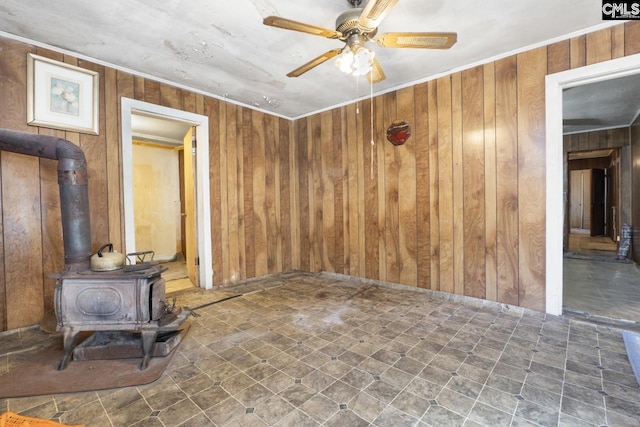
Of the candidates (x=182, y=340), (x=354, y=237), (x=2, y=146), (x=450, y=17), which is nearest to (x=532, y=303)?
(x=354, y=237)

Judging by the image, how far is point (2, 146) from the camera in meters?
1.91

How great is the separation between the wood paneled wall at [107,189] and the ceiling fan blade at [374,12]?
260 cm

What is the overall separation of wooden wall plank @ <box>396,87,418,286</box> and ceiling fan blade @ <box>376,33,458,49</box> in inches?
63.4

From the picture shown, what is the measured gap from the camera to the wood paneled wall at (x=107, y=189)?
2330 mm

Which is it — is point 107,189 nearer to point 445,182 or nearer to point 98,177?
point 98,177

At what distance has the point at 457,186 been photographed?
3053mm

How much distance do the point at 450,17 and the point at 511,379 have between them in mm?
2592

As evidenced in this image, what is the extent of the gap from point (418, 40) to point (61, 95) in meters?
3.10

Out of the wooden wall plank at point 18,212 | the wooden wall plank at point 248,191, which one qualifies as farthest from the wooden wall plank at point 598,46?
the wooden wall plank at point 18,212

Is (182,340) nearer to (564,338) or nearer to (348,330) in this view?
(348,330)

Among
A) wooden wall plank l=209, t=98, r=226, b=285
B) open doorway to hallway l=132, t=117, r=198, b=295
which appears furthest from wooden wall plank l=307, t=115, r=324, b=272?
open doorway to hallway l=132, t=117, r=198, b=295

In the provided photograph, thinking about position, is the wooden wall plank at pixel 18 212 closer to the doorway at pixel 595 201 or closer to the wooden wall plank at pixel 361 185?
the wooden wall plank at pixel 361 185

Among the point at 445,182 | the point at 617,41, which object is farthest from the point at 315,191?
the point at 617,41

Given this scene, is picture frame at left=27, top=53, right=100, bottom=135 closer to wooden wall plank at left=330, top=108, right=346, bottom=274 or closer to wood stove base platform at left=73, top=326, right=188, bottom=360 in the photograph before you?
wood stove base platform at left=73, top=326, right=188, bottom=360
